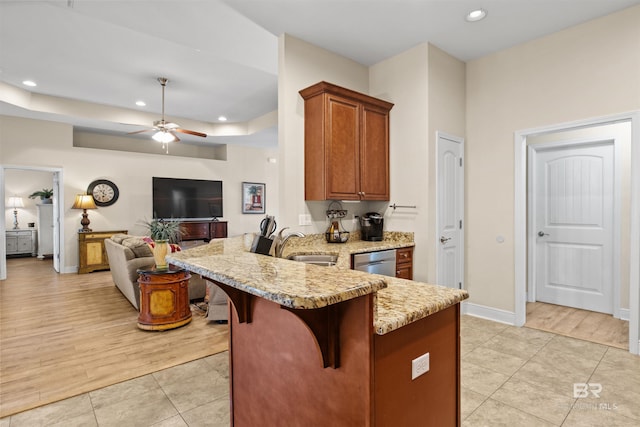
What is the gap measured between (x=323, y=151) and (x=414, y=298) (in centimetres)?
228

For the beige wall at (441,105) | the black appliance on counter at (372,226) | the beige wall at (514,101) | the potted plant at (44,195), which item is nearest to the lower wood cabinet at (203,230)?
the potted plant at (44,195)

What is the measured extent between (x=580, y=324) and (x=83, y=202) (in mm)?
8067

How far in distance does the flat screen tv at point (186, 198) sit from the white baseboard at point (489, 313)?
6.27 metres

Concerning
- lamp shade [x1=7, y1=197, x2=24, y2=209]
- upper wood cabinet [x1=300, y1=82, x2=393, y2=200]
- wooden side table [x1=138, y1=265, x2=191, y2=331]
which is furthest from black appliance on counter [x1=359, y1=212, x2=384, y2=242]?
lamp shade [x1=7, y1=197, x2=24, y2=209]

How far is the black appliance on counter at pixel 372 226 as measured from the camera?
3.81 m

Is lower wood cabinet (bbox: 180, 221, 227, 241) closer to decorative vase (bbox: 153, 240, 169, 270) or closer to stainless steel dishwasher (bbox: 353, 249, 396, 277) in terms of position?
decorative vase (bbox: 153, 240, 169, 270)

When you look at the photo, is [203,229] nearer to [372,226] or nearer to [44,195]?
[44,195]

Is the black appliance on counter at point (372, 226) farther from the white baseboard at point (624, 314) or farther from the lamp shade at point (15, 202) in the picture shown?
the lamp shade at point (15, 202)

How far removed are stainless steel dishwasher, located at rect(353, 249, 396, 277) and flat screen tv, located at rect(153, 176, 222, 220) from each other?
19.5ft

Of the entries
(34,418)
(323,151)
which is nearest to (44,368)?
(34,418)

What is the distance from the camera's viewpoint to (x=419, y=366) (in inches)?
46.1

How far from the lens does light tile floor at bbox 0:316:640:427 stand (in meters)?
2.01

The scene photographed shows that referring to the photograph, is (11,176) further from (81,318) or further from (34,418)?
(34,418)

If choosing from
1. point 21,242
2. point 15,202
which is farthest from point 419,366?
point 15,202
